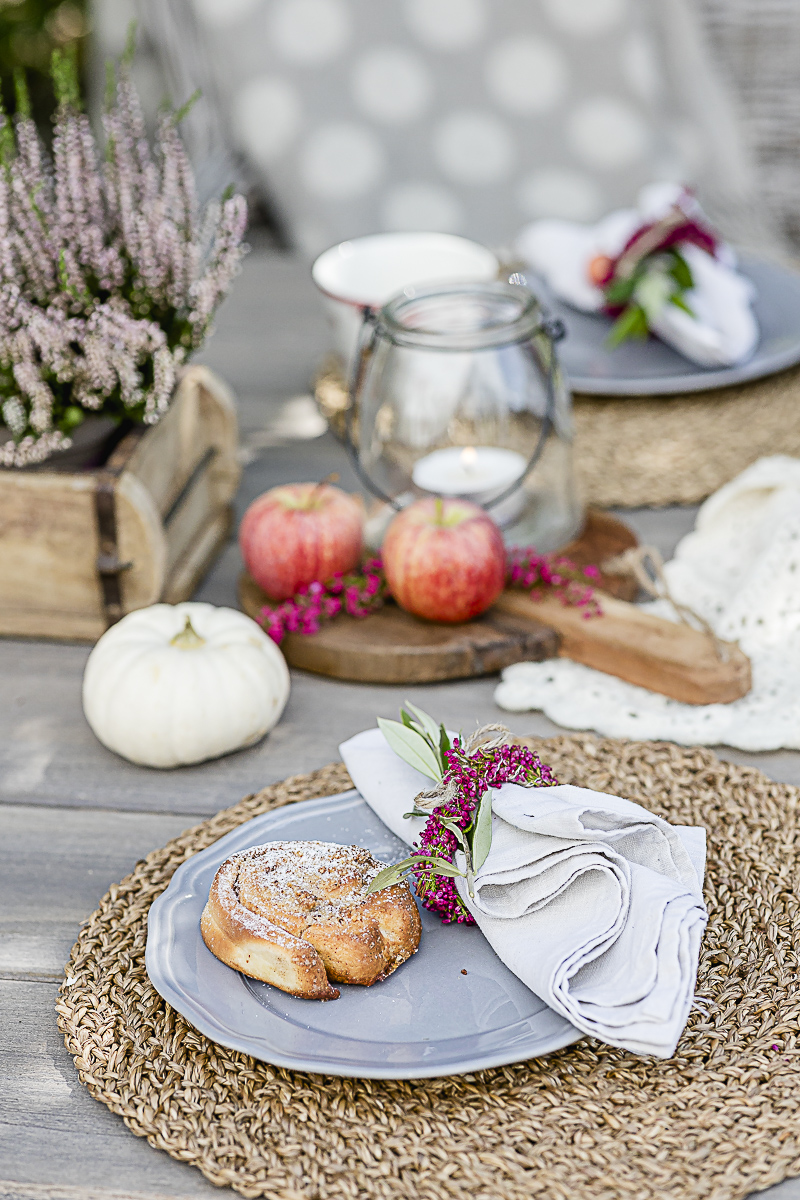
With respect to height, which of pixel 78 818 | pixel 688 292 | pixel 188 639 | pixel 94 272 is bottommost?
pixel 78 818

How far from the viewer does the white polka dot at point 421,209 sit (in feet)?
7.63

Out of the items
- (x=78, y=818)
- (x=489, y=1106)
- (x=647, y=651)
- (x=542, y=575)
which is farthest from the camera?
(x=542, y=575)

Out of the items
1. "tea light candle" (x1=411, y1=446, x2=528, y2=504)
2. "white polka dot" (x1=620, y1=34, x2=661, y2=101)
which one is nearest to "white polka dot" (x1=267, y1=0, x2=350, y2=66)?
"white polka dot" (x1=620, y1=34, x2=661, y2=101)

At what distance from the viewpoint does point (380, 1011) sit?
2.21ft

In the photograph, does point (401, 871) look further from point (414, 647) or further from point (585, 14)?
point (585, 14)

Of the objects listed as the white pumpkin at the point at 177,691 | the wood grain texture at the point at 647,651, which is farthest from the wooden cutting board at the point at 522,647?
the white pumpkin at the point at 177,691

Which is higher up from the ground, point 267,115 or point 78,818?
point 267,115

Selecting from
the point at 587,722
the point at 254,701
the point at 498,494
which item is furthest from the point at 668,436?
the point at 254,701

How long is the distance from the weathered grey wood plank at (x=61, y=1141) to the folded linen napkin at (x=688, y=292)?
41.2 inches

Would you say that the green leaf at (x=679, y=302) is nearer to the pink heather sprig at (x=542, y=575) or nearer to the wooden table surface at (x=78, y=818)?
the wooden table surface at (x=78, y=818)

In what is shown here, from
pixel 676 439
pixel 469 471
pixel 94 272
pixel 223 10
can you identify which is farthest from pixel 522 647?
pixel 223 10

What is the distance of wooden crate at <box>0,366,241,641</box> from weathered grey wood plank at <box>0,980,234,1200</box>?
502mm

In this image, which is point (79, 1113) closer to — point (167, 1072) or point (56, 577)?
point (167, 1072)

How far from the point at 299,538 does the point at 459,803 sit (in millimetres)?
464
